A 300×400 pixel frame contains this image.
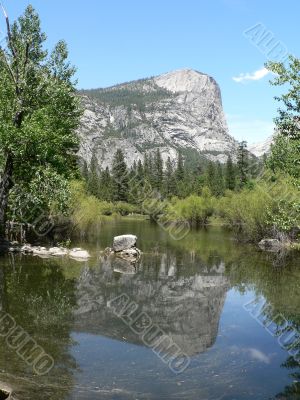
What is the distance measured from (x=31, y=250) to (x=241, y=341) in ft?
66.0

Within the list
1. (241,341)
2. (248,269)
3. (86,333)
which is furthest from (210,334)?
(248,269)

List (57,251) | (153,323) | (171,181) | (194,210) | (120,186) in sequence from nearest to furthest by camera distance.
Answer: (153,323) → (57,251) → (194,210) → (120,186) → (171,181)

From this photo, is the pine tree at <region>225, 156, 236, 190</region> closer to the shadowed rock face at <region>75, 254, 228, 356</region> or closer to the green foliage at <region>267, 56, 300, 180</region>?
the shadowed rock face at <region>75, 254, 228, 356</region>

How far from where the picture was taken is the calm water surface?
35.5 feet

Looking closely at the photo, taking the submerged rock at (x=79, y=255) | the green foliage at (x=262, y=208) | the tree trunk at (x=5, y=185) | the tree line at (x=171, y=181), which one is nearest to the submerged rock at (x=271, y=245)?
the green foliage at (x=262, y=208)

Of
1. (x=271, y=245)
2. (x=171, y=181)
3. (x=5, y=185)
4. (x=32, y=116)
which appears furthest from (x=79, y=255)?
(x=171, y=181)

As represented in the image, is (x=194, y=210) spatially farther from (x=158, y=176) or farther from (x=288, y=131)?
(x=288, y=131)

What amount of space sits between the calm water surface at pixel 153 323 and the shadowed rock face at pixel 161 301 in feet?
0.15

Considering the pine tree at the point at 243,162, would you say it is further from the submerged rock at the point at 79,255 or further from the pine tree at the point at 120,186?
the submerged rock at the point at 79,255

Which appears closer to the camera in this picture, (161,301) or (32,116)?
(161,301)

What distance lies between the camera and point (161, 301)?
20.2 metres

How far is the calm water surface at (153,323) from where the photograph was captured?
35.5 feet

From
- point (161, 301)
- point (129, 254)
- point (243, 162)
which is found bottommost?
point (129, 254)

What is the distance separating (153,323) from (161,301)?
3600 mm
